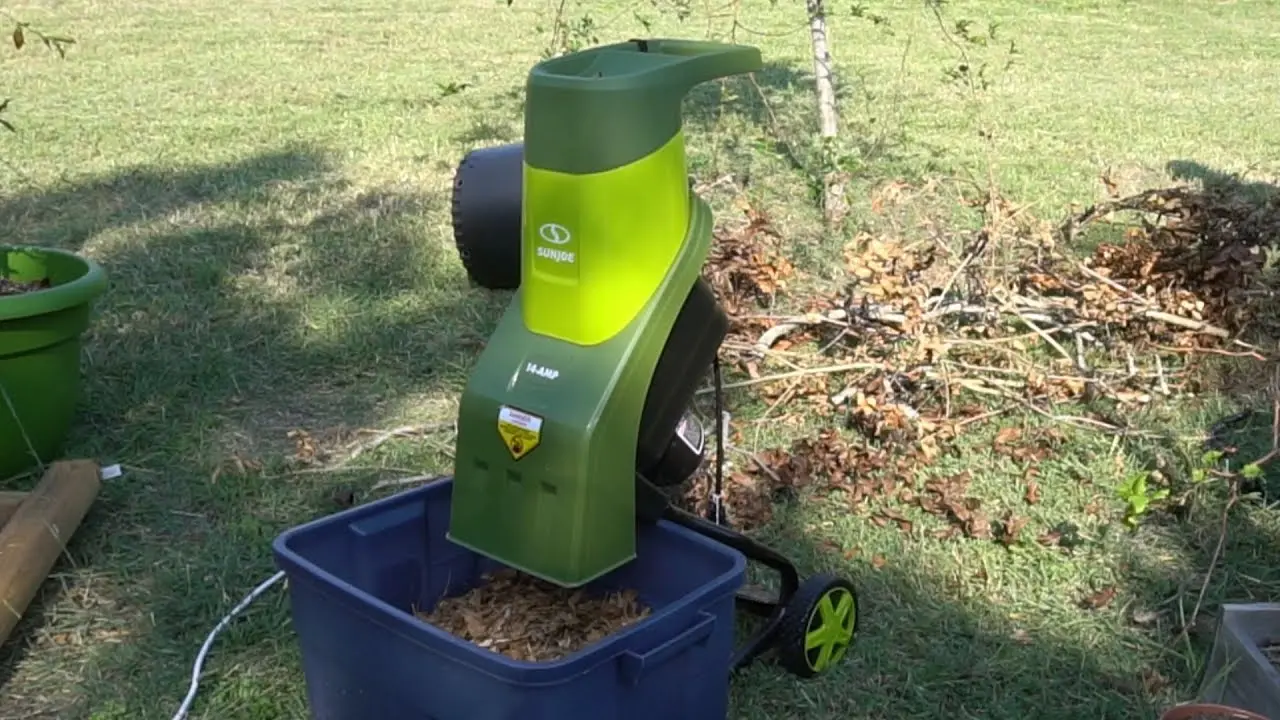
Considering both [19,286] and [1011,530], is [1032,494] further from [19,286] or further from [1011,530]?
[19,286]

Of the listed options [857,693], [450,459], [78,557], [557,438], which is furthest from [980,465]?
[78,557]

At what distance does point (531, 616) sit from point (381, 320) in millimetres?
1968

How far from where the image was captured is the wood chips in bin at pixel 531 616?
201cm

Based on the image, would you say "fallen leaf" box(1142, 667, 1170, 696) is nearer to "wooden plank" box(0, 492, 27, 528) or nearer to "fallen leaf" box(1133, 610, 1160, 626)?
"fallen leaf" box(1133, 610, 1160, 626)

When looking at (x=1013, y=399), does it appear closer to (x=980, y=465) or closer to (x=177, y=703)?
(x=980, y=465)

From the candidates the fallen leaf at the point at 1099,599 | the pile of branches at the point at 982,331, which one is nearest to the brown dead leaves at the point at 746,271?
the pile of branches at the point at 982,331

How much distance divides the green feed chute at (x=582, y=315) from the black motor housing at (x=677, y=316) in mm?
57

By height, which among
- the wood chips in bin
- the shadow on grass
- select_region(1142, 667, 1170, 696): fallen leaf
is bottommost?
the shadow on grass

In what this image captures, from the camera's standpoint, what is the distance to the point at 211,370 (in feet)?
11.5

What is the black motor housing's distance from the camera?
1.93 m

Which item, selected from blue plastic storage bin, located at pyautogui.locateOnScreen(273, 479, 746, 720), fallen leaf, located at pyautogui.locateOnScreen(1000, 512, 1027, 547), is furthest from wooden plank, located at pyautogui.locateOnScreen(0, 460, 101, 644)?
fallen leaf, located at pyautogui.locateOnScreen(1000, 512, 1027, 547)

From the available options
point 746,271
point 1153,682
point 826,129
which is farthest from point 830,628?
point 826,129

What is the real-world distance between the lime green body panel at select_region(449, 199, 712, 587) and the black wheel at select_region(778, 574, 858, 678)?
1.50 ft

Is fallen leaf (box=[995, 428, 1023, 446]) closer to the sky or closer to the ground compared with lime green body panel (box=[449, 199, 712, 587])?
closer to the ground
